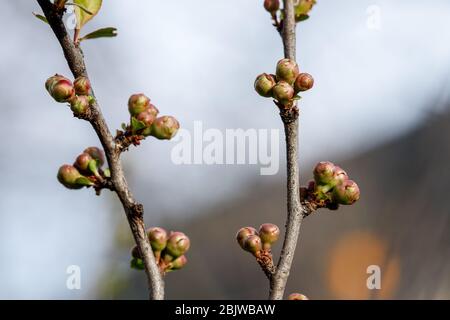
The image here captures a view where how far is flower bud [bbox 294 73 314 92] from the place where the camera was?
3.41ft

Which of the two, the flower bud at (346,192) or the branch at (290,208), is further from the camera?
the flower bud at (346,192)

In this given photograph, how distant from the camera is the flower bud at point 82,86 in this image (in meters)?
0.98

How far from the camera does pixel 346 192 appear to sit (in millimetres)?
1097

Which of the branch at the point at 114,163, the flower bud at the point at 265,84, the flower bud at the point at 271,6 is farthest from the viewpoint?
the flower bud at the point at 271,6

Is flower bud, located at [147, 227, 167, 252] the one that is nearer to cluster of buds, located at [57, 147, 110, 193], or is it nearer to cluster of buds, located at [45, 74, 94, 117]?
cluster of buds, located at [57, 147, 110, 193]

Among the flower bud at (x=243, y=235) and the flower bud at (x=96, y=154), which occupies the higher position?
the flower bud at (x=96, y=154)

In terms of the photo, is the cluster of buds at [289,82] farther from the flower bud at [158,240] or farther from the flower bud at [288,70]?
the flower bud at [158,240]

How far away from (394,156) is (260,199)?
0.96 meters

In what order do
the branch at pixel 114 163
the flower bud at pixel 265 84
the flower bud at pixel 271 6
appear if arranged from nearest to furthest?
the branch at pixel 114 163, the flower bud at pixel 265 84, the flower bud at pixel 271 6

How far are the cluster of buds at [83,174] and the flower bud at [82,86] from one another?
0.16 m

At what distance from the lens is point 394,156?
15.0 ft

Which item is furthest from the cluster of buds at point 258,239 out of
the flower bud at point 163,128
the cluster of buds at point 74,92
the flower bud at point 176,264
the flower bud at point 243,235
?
the cluster of buds at point 74,92

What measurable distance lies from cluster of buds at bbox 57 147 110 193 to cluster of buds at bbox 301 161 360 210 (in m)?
0.34
